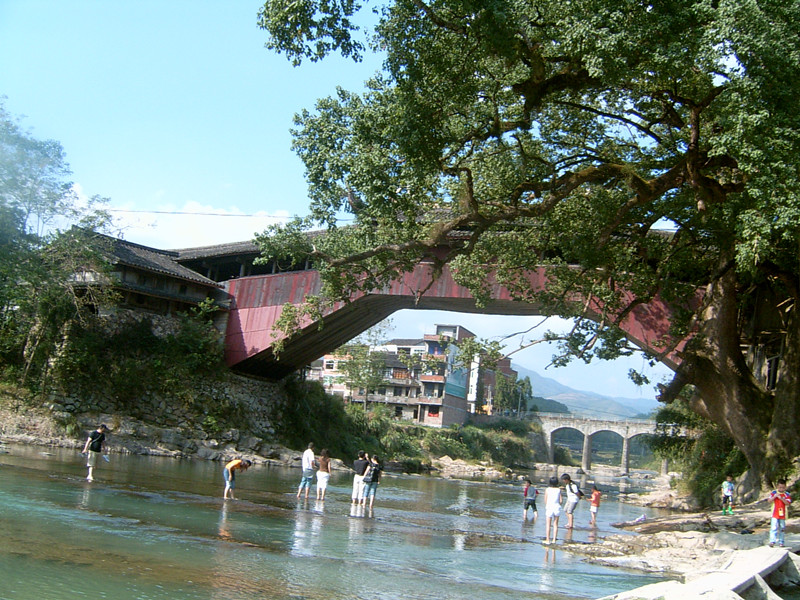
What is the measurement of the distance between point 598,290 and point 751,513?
5.86 m

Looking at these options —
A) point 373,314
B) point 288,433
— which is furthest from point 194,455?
point 373,314

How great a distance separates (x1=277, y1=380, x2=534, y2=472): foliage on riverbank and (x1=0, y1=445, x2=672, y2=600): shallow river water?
20303mm

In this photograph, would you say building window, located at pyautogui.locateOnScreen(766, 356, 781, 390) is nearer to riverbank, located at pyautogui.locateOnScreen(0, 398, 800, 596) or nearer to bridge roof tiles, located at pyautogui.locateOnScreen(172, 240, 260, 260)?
riverbank, located at pyautogui.locateOnScreen(0, 398, 800, 596)

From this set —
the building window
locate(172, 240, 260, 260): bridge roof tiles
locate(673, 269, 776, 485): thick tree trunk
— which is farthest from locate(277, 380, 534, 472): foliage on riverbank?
locate(673, 269, 776, 485): thick tree trunk

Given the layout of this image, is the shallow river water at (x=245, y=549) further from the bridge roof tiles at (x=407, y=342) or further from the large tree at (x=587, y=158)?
the bridge roof tiles at (x=407, y=342)

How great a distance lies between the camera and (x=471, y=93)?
1338 centimetres

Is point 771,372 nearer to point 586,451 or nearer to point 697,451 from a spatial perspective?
point 697,451

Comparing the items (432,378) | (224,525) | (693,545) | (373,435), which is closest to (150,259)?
(373,435)

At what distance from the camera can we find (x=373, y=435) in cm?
4559

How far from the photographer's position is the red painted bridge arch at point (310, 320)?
28.1m

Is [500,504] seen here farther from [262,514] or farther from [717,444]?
[262,514]

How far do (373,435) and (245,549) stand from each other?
36.5 metres

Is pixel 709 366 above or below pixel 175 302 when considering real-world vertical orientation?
below

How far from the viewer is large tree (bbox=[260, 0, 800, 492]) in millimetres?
10719
